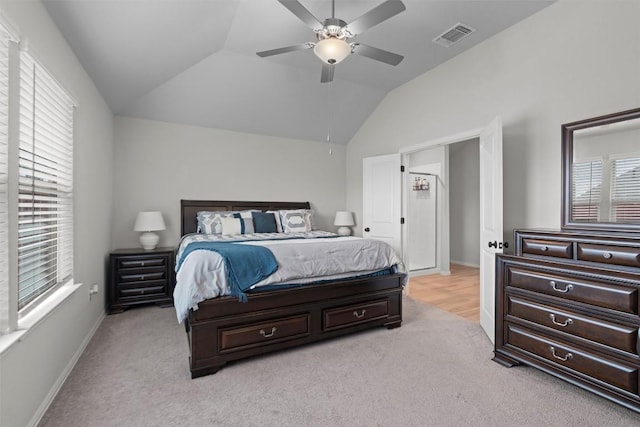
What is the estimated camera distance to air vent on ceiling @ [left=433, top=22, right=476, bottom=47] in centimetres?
311

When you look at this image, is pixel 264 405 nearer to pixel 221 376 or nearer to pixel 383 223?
pixel 221 376

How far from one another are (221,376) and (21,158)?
1833 mm

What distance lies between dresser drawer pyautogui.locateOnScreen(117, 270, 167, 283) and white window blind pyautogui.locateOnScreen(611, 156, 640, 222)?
175 inches

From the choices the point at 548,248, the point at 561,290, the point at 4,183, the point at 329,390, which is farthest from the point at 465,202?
the point at 4,183

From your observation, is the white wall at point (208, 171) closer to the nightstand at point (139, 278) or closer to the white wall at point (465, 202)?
the nightstand at point (139, 278)

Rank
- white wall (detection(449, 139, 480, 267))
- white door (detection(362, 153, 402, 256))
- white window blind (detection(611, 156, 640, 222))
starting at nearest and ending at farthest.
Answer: white window blind (detection(611, 156, 640, 222))
white door (detection(362, 153, 402, 256))
white wall (detection(449, 139, 480, 267))

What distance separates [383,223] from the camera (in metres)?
4.70

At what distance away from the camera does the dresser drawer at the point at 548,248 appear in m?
2.10

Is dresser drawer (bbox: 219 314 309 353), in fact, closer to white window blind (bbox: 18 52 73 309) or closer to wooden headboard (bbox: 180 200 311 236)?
white window blind (bbox: 18 52 73 309)

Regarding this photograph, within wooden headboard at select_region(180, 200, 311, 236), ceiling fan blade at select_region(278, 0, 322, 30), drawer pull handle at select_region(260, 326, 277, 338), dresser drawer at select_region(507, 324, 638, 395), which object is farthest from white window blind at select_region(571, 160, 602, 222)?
wooden headboard at select_region(180, 200, 311, 236)

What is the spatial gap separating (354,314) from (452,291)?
7.70 feet

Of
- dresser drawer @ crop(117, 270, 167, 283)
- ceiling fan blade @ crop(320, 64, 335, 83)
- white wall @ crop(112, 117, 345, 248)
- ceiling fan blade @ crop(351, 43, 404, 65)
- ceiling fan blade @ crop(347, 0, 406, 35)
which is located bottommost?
dresser drawer @ crop(117, 270, 167, 283)

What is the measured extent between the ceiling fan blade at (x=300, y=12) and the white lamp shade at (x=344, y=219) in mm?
3378

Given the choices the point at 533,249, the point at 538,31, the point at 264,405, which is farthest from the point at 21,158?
the point at 538,31
